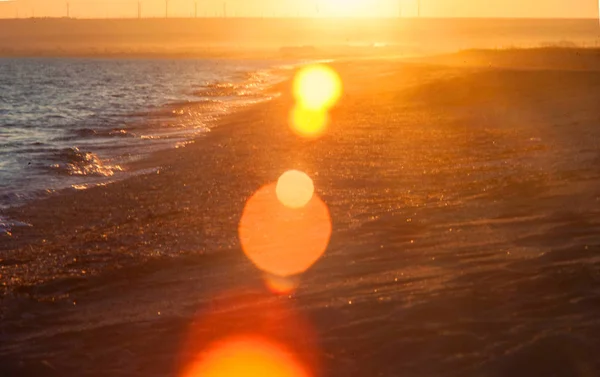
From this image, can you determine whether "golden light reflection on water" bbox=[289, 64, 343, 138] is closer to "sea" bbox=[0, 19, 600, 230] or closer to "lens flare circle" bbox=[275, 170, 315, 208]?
"sea" bbox=[0, 19, 600, 230]

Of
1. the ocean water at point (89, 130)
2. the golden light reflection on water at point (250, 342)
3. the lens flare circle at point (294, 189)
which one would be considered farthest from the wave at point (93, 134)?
the golden light reflection on water at point (250, 342)

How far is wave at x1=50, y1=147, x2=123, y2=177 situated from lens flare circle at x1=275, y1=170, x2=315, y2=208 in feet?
13.9

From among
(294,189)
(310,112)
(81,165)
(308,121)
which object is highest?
(310,112)

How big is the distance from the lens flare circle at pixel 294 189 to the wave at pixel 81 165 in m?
4.24

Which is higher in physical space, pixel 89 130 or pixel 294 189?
pixel 89 130

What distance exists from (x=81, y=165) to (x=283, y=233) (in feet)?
29.9

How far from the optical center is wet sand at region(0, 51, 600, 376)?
6164mm

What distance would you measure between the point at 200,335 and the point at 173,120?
2398cm

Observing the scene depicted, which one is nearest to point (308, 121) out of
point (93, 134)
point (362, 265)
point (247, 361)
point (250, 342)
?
point (93, 134)

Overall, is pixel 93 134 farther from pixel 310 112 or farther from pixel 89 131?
pixel 310 112

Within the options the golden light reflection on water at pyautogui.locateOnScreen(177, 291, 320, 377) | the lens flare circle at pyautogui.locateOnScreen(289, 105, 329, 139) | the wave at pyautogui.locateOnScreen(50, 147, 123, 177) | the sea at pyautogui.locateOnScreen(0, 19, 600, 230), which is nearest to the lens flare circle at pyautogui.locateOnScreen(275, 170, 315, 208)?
the sea at pyautogui.locateOnScreen(0, 19, 600, 230)

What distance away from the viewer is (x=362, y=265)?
835cm

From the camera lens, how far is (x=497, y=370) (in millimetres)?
5688

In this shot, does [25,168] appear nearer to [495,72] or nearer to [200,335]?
[200,335]
